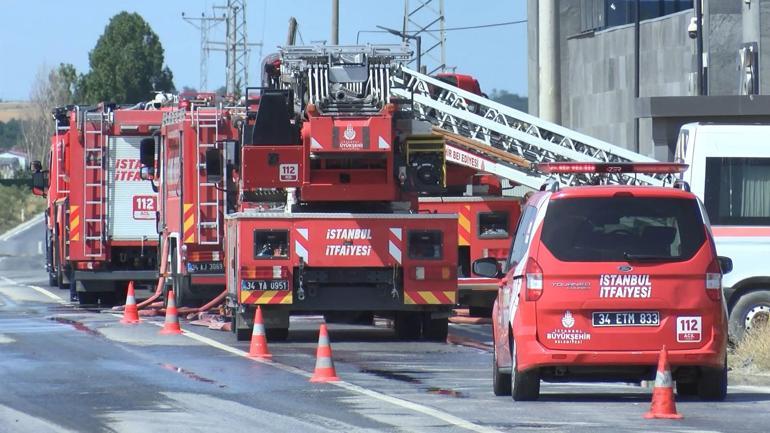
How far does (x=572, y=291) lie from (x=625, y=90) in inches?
1478

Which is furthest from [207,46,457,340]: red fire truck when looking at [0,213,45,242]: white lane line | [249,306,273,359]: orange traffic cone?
[0,213,45,242]: white lane line

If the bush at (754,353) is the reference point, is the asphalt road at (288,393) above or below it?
below

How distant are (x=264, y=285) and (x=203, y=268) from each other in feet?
16.5

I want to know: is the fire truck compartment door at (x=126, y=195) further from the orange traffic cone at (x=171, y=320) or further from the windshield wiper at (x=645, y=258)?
the windshield wiper at (x=645, y=258)

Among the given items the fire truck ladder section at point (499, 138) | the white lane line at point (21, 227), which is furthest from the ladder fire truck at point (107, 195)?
the white lane line at point (21, 227)

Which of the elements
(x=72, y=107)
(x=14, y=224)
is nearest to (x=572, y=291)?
(x=72, y=107)

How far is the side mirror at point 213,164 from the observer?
2258 centimetres

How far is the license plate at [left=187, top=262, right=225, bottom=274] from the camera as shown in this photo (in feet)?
80.8

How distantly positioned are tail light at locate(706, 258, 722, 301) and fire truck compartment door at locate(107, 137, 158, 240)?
16.2 metres

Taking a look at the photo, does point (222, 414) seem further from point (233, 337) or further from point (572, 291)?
point (233, 337)

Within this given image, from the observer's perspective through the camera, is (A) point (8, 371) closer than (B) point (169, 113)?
Yes

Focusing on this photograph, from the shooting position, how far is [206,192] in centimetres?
2455

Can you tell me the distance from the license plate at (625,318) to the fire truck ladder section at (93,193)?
16.3 meters

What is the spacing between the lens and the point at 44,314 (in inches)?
1038
